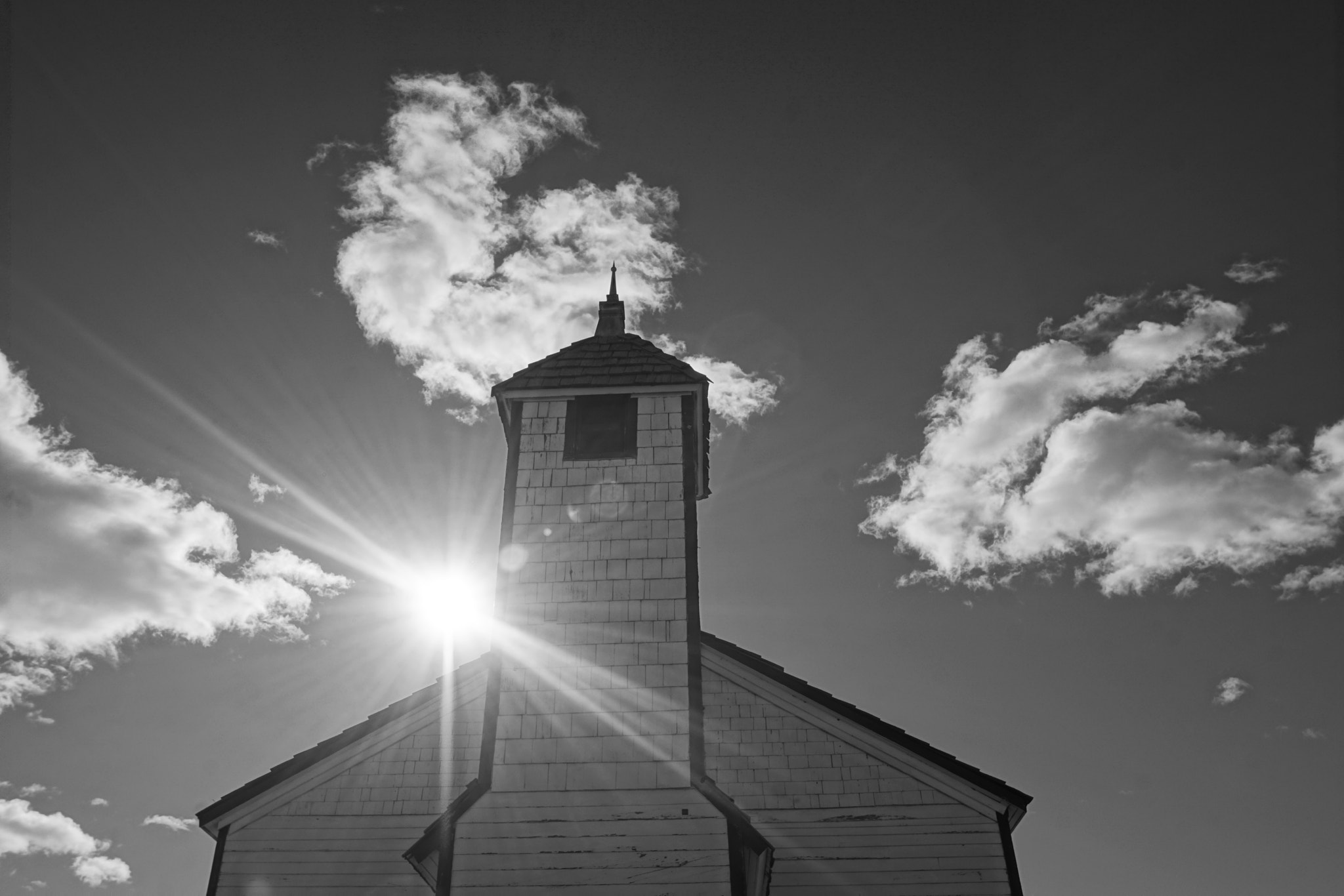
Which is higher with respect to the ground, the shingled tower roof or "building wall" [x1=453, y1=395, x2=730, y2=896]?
the shingled tower roof

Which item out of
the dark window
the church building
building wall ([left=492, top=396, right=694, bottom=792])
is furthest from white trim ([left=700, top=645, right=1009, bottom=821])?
the dark window

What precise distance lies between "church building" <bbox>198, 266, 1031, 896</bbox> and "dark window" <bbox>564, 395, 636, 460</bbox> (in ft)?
0.10

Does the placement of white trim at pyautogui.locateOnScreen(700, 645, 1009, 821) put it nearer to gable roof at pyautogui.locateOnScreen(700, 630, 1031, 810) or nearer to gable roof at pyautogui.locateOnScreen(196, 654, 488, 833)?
gable roof at pyautogui.locateOnScreen(700, 630, 1031, 810)

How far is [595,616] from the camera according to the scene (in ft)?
46.6

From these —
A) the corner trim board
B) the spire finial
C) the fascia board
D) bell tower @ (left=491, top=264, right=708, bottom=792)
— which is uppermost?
the spire finial

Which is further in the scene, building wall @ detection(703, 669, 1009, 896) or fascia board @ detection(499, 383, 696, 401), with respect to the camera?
fascia board @ detection(499, 383, 696, 401)

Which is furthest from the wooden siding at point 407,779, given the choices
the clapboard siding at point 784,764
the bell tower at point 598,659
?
the clapboard siding at point 784,764

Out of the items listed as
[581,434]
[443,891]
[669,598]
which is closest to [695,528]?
[669,598]

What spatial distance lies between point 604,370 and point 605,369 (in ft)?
0.13

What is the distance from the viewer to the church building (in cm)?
1273

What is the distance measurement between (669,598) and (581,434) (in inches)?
125

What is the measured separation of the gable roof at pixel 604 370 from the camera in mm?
16000

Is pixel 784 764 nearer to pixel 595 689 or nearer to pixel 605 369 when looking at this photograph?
pixel 595 689

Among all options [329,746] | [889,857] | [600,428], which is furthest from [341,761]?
[889,857]
